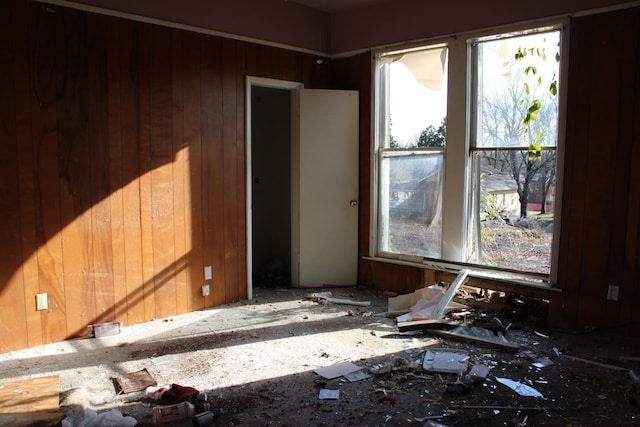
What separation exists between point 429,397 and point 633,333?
6.27 ft

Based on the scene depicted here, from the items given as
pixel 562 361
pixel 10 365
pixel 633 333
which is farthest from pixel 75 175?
pixel 633 333

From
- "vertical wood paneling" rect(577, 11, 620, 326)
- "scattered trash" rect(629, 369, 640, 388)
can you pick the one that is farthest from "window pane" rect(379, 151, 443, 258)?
"scattered trash" rect(629, 369, 640, 388)

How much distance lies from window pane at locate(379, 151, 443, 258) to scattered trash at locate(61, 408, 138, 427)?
3.21 metres

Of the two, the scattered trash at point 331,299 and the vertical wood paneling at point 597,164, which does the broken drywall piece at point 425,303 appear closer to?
the scattered trash at point 331,299

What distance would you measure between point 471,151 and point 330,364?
92.7 inches

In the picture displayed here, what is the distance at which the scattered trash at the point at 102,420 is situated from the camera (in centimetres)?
251

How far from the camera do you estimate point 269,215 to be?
6359 mm

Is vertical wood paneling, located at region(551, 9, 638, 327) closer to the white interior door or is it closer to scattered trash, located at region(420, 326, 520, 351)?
scattered trash, located at region(420, 326, 520, 351)

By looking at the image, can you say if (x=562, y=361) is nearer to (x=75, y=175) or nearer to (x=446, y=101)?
(x=446, y=101)

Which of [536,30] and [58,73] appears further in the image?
[536,30]

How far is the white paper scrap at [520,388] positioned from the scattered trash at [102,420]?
215cm

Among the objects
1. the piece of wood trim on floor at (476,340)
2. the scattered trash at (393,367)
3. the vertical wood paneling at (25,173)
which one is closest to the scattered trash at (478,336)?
the piece of wood trim on floor at (476,340)

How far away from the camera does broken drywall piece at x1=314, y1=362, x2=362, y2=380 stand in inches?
127

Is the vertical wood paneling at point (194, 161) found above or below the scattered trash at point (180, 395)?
above
